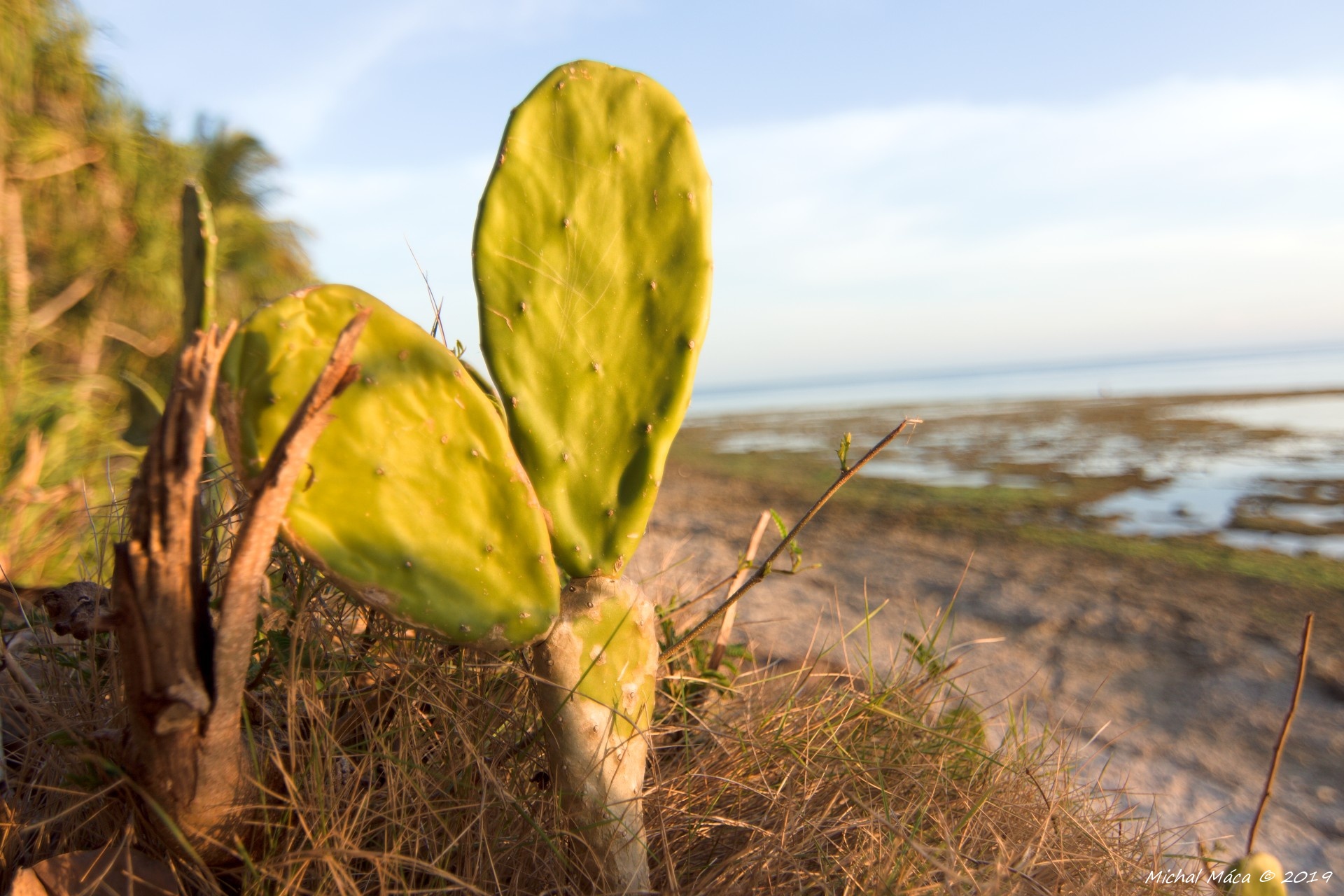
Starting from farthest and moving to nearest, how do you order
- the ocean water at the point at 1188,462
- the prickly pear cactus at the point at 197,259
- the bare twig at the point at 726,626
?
1. the ocean water at the point at 1188,462
2. the bare twig at the point at 726,626
3. the prickly pear cactus at the point at 197,259

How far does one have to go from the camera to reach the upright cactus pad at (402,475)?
948mm

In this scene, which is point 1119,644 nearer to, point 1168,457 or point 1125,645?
point 1125,645

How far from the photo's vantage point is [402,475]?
1.03 m

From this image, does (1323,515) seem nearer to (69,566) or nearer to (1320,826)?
(1320,826)

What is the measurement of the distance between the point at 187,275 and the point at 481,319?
922 mm

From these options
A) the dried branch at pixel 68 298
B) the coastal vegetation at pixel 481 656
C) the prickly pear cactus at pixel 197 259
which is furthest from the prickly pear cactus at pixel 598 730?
the dried branch at pixel 68 298

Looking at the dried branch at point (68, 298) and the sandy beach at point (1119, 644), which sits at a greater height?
the dried branch at point (68, 298)

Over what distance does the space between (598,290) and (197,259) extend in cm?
91

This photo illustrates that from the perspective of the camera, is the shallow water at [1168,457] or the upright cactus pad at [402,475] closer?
the upright cactus pad at [402,475]

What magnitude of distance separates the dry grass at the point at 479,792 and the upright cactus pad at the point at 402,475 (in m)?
0.19

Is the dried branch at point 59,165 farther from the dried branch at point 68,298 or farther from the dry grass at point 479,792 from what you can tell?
the dry grass at point 479,792

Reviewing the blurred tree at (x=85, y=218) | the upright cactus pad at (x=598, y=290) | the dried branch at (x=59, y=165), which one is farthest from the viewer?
the dried branch at (x=59, y=165)

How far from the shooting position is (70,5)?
337 inches

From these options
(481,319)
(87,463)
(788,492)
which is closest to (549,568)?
(481,319)
